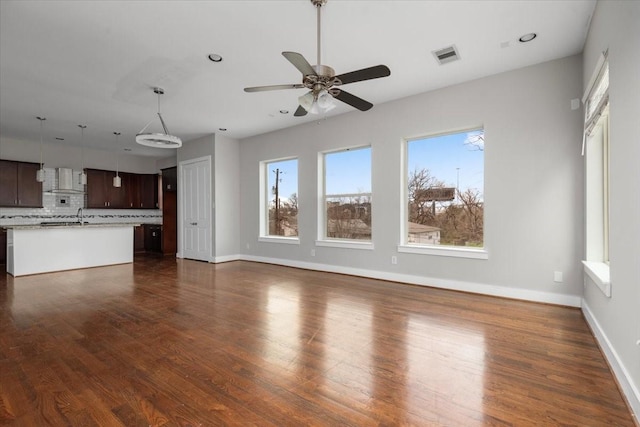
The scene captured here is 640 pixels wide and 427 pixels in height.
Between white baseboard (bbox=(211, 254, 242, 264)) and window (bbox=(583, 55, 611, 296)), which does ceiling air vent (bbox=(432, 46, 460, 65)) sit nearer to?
window (bbox=(583, 55, 611, 296))

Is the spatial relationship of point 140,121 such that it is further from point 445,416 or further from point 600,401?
point 600,401

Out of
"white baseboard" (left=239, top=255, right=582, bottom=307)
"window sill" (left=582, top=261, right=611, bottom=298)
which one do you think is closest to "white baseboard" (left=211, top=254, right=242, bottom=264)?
"white baseboard" (left=239, top=255, right=582, bottom=307)

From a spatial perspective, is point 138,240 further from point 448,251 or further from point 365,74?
point 365,74

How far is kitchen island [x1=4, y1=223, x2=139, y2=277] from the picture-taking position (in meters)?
5.52

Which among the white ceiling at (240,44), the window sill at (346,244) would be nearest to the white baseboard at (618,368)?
the white ceiling at (240,44)

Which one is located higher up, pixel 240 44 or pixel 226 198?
pixel 240 44

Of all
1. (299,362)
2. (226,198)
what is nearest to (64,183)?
(226,198)

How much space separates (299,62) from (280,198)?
15.6ft

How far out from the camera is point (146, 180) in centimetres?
930

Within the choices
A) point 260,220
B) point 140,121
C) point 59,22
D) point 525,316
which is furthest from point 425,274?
point 140,121

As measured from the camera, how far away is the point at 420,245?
187 inches

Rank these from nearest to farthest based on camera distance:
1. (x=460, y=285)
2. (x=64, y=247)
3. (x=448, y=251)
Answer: (x=460, y=285) < (x=448, y=251) < (x=64, y=247)

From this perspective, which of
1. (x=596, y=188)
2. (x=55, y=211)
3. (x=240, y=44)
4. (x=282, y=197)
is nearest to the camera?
(x=596, y=188)

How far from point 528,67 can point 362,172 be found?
2.70m
